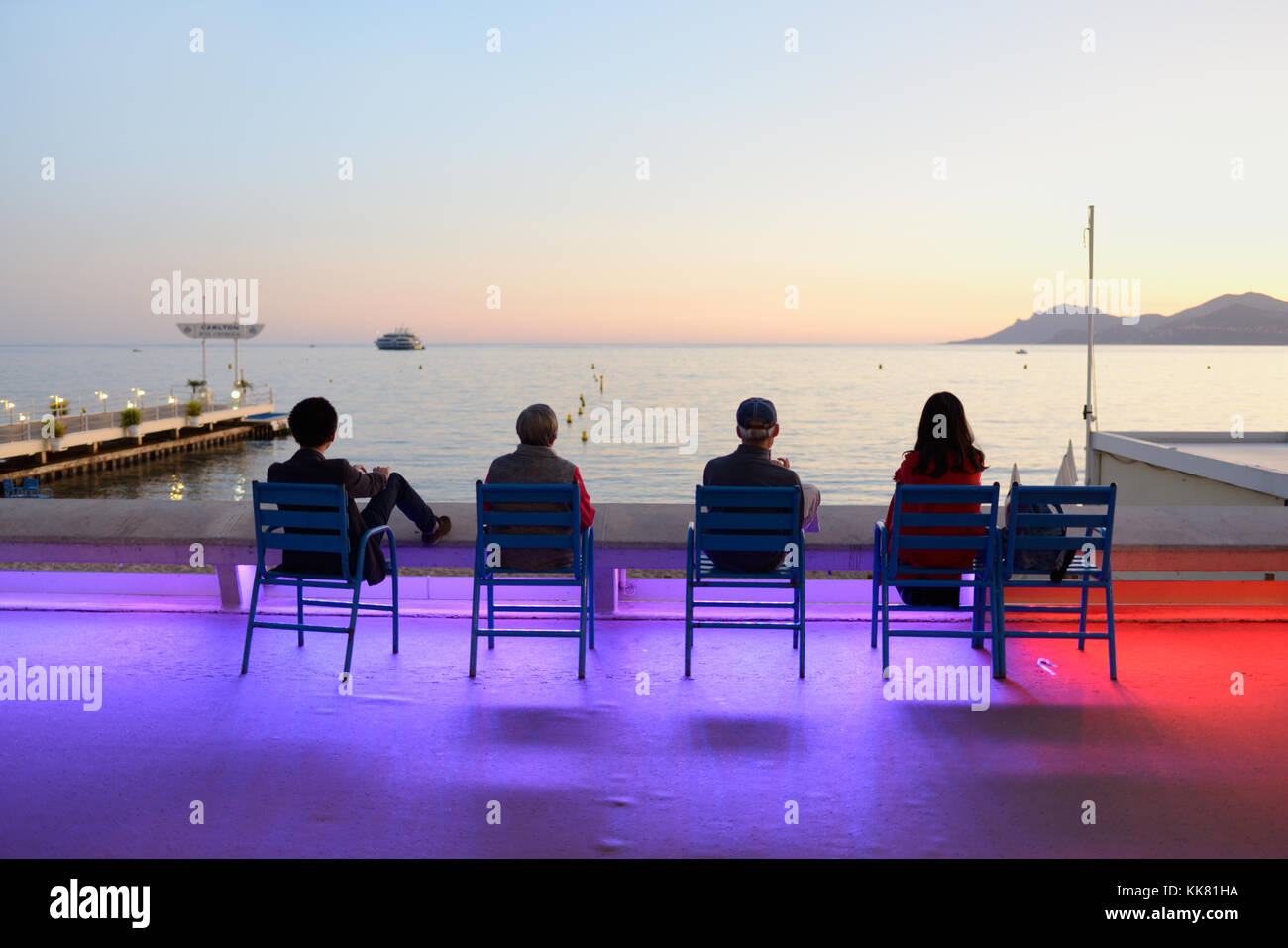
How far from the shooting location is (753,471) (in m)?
4.83

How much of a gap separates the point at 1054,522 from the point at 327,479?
3.21 metres

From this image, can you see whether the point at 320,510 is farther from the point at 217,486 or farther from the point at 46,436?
the point at 217,486

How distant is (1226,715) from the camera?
4.08m

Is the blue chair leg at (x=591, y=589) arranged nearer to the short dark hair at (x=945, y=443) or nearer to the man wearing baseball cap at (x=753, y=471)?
the man wearing baseball cap at (x=753, y=471)

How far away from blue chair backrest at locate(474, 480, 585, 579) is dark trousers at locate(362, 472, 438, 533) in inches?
19.4

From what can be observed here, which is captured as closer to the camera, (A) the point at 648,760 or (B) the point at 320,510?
(A) the point at 648,760

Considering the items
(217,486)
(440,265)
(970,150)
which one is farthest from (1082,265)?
(217,486)

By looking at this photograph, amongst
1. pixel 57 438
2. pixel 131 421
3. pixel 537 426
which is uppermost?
pixel 537 426

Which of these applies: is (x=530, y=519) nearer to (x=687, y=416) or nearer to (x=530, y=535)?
(x=530, y=535)

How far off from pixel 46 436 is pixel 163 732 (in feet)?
152

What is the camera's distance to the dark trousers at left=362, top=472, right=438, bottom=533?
5098 millimetres

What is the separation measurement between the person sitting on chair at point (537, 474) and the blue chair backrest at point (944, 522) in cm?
140

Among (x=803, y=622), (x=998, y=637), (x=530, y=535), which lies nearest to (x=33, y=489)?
(x=530, y=535)
